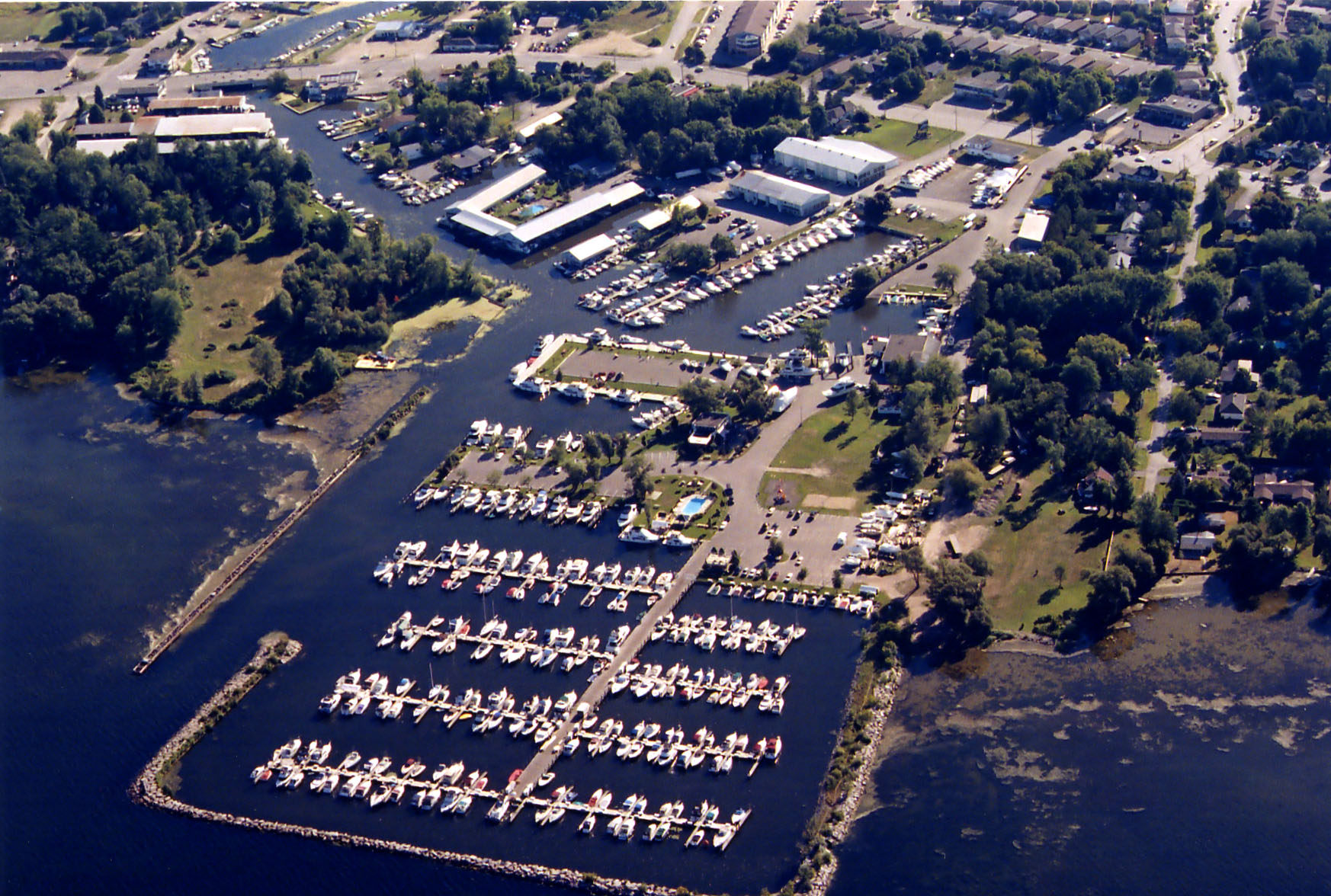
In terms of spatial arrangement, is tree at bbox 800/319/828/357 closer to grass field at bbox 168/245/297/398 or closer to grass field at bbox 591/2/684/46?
grass field at bbox 168/245/297/398

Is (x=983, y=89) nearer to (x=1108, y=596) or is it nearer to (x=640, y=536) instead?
(x=640, y=536)

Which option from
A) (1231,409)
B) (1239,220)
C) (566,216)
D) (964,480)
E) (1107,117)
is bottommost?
(964,480)

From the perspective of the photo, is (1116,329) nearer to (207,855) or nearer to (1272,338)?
(1272,338)

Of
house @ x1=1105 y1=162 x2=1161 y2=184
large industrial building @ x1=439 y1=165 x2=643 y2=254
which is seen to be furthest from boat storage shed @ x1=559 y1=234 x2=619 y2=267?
house @ x1=1105 y1=162 x2=1161 y2=184

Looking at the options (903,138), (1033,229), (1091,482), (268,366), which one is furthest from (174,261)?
(1091,482)

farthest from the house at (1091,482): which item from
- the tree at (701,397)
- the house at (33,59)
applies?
the house at (33,59)
